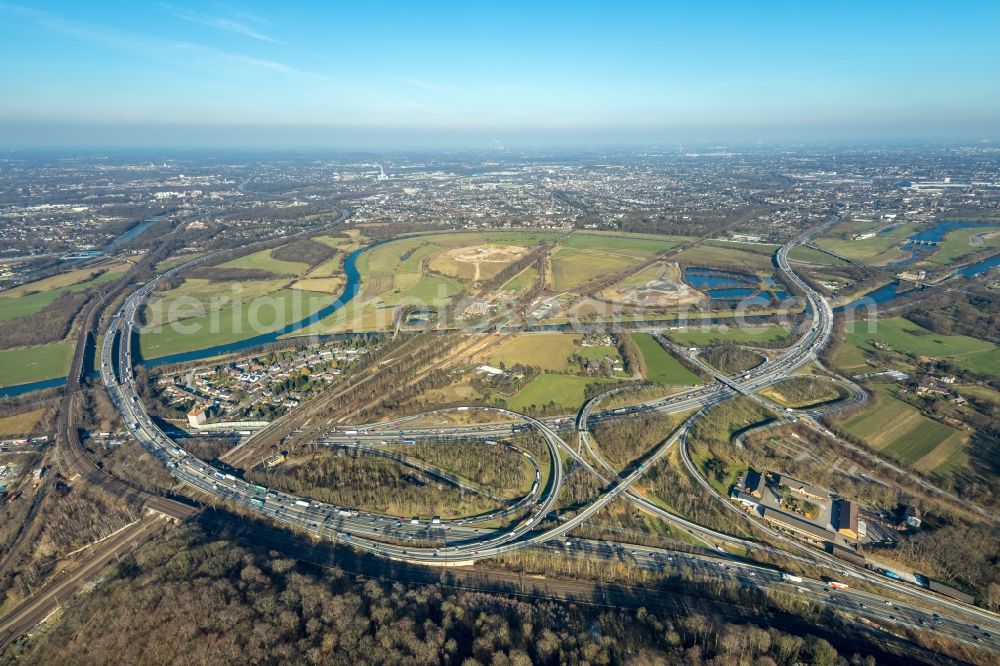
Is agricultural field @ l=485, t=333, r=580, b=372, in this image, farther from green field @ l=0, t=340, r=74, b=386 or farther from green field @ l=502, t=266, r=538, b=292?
green field @ l=0, t=340, r=74, b=386

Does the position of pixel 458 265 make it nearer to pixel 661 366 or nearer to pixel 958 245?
pixel 661 366

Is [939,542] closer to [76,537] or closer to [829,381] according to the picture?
[829,381]

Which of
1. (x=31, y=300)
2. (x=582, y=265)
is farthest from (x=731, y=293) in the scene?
(x=31, y=300)

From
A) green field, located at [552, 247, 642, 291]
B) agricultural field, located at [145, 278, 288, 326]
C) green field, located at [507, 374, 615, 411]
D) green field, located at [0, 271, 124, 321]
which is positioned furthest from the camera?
green field, located at [552, 247, 642, 291]

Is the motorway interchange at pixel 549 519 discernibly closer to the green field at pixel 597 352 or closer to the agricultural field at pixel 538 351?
the green field at pixel 597 352

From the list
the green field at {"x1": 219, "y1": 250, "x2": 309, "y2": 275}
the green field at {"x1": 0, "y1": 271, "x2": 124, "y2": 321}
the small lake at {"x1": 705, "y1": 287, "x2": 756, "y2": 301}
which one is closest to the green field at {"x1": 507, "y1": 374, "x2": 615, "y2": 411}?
the small lake at {"x1": 705, "y1": 287, "x2": 756, "y2": 301}

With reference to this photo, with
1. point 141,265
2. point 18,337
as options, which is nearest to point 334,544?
point 18,337

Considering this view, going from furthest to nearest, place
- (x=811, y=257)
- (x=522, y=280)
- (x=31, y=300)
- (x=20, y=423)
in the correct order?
1. (x=811, y=257)
2. (x=522, y=280)
3. (x=31, y=300)
4. (x=20, y=423)
